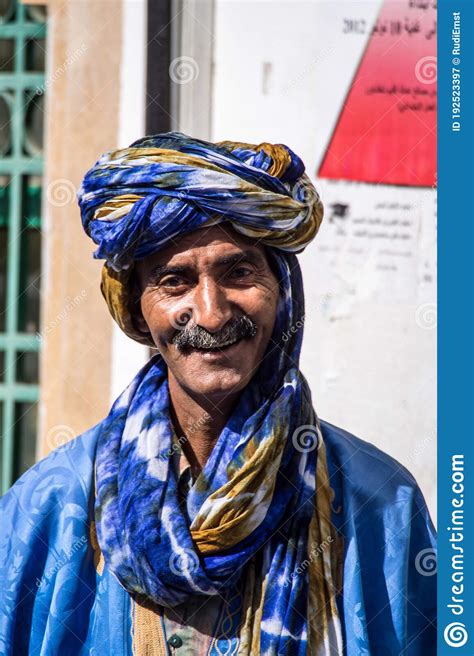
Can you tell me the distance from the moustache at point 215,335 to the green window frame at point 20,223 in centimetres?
232

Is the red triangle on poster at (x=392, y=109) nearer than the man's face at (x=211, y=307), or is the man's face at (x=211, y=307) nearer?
the man's face at (x=211, y=307)

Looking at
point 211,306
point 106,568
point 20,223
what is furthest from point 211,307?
point 20,223

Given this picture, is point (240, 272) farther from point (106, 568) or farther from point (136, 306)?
point (106, 568)

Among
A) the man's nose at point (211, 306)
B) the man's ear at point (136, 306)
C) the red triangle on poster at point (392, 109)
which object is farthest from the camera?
the red triangle on poster at point (392, 109)

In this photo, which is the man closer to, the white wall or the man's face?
the man's face

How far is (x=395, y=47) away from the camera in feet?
12.1

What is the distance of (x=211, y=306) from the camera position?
6.64ft

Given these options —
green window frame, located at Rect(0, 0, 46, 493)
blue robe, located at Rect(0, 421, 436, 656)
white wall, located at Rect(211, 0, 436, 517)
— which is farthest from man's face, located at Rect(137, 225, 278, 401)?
green window frame, located at Rect(0, 0, 46, 493)

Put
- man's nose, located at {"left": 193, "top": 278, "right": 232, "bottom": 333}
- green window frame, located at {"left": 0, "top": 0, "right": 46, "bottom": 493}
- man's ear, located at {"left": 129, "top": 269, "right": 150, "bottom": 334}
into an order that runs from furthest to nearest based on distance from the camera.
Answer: green window frame, located at {"left": 0, "top": 0, "right": 46, "bottom": 493}, man's ear, located at {"left": 129, "top": 269, "right": 150, "bottom": 334}, man's nose, located at {"left": 193, "top": 278, "right": 232, "bottom": 333}

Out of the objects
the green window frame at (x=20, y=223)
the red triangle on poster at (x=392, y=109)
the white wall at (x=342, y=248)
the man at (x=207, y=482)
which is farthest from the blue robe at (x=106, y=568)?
the green window frame at (x=20, y=223)

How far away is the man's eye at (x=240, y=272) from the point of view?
6.81 ft

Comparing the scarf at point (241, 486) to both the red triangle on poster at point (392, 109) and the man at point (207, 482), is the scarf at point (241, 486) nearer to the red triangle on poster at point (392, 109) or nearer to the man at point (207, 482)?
the man at point (207, 482)

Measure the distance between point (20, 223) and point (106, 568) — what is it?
2455 mm

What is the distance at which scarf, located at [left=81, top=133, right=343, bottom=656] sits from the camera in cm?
203
